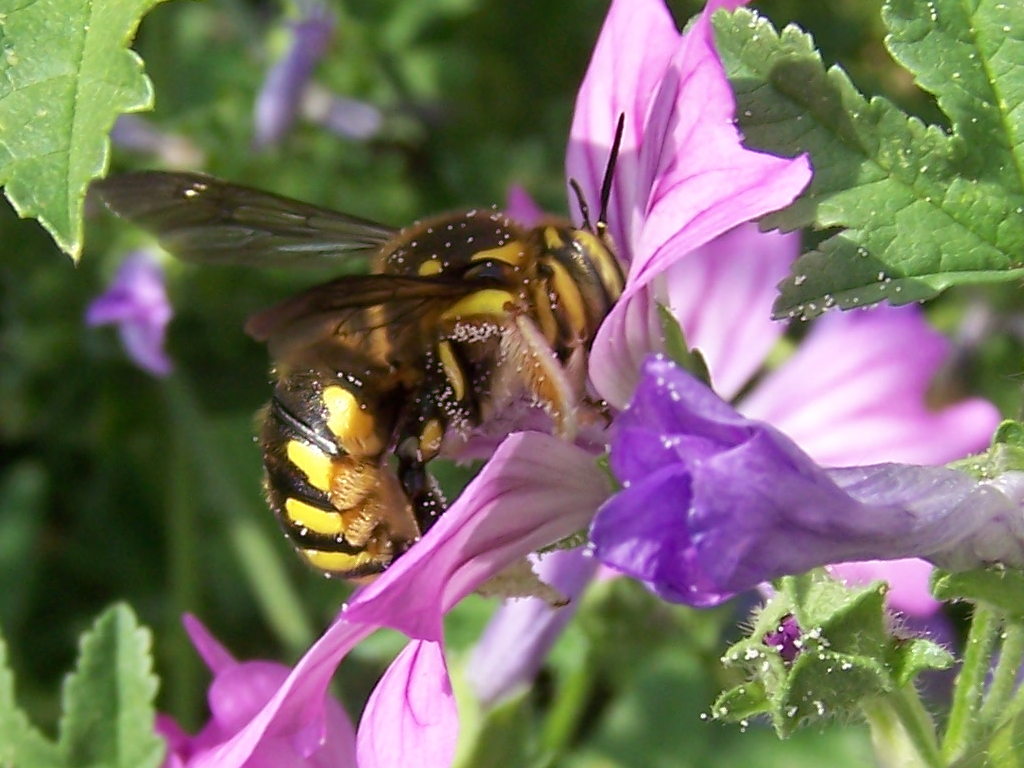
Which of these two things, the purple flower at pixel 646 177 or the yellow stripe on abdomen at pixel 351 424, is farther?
the yellow stripe on abdomen at pixel 351 424

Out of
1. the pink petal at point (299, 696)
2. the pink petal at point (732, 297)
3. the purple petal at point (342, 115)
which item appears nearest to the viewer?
the pink petal at point (299, 696)

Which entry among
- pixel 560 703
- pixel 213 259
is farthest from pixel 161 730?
pixel 560 703

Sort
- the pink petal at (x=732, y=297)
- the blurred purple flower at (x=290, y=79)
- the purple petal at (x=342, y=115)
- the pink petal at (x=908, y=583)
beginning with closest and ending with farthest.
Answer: the pink petal at (x=908, y=583) → the pink petal at (x=732, y=297) → the blurred purple flower at (x=290, y=79) → the purple petal at (x=342, y=115)

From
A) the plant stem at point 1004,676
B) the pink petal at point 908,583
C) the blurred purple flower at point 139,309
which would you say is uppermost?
the blurred purple flower at point 139,309

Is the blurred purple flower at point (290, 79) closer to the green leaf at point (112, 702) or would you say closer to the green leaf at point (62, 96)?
the green leaf at point (112, 702)

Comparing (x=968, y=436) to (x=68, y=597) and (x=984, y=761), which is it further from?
(x=68, y=597)

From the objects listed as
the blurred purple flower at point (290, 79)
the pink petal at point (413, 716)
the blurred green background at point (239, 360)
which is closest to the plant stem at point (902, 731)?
the pink petal at point (413, 716)
